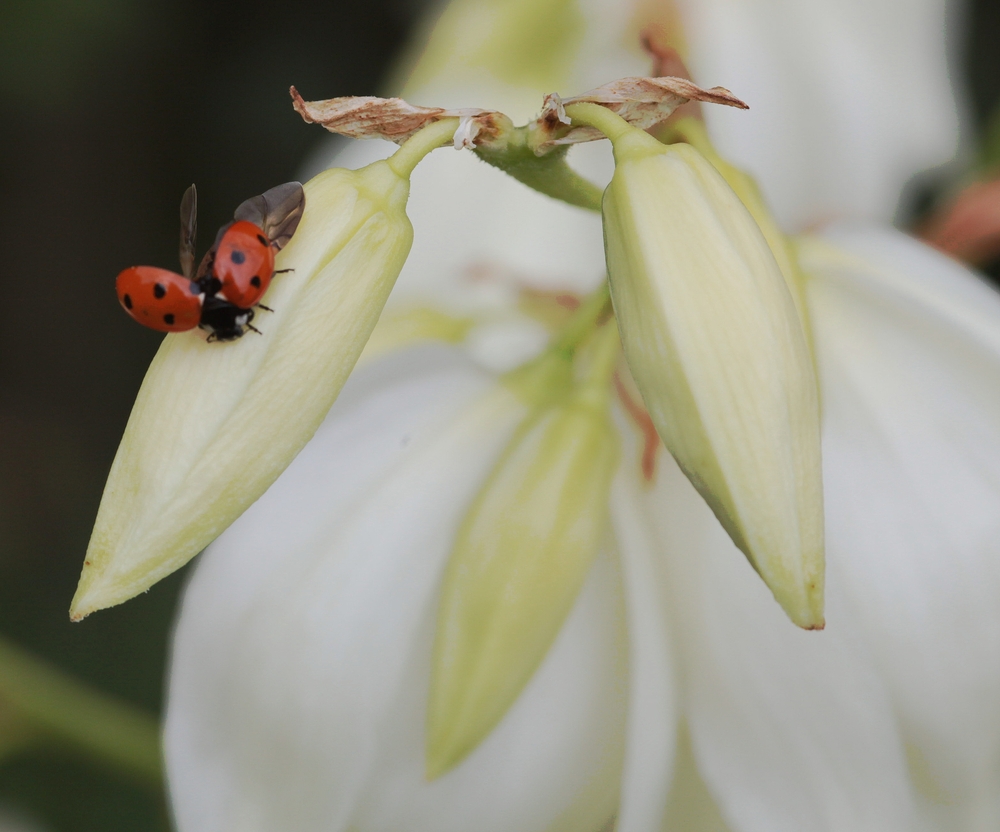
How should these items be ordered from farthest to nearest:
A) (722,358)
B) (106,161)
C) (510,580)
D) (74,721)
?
(106,161)
(74,721)
(510,580)
(722,358)

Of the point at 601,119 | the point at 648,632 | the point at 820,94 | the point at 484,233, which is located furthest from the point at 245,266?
the point at 820,94

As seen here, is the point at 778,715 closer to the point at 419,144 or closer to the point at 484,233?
the point at 419,144

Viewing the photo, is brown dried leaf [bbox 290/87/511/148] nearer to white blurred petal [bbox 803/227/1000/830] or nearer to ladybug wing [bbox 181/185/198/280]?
ladybug wing [bbox 181/185/198/280]

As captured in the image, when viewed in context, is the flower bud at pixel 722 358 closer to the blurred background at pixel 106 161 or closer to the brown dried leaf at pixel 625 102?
the brown dried leaf at pixel 625 102

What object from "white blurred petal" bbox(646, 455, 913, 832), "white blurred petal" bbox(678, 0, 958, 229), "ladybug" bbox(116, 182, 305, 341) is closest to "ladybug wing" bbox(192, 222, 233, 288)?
"ladybug" bbox(116, 182, 305, 341)

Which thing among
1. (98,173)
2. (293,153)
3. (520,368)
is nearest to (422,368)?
(520,368)

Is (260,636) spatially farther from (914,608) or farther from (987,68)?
(987,68)
